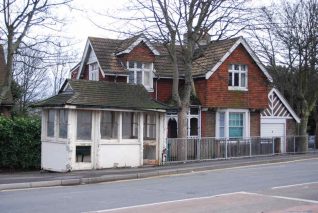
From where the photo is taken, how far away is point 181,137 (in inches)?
1014

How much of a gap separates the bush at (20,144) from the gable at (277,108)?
719 inches

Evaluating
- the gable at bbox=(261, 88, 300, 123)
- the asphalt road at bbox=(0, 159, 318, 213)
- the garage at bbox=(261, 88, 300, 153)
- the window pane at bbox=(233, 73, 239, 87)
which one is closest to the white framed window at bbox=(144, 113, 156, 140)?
the asphalt road at bbox=(0, 159, 318, 213)

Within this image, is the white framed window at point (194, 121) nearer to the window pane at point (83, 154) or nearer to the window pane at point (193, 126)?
the window pane at point (193, 126)

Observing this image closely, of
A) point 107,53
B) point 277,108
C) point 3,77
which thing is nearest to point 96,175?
point 107,53

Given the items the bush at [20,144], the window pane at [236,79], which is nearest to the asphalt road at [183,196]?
the bush at [20,144]

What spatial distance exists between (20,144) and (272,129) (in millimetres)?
20179

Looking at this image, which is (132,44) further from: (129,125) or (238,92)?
(129,125)

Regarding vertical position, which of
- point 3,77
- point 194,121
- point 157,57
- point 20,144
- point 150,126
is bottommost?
point 20,144

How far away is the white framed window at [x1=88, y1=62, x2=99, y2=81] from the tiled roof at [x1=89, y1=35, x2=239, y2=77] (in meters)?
1.14

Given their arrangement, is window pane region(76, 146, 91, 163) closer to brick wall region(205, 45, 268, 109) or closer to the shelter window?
the shelter window

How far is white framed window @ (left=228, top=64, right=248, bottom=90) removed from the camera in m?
31.8

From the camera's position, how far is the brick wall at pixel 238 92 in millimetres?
30750

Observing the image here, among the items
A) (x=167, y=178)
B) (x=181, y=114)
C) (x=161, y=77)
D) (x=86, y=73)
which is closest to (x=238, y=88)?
(x=161, y=77)

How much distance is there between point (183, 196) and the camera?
1352 centimetres
